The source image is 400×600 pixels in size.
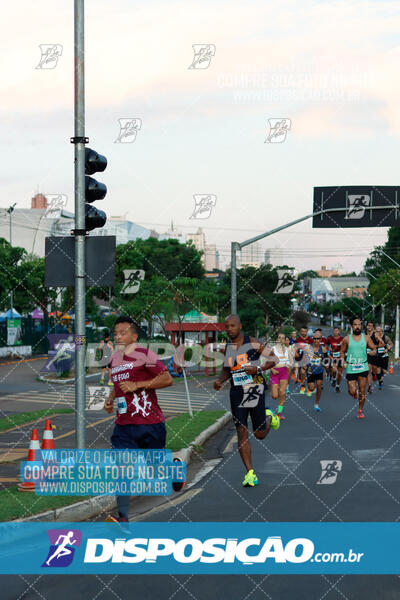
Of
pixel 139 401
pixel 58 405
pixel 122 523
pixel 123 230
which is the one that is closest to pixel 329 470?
pixel 139 401

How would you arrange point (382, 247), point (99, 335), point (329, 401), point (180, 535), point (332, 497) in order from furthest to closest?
point (382, 247), point (99, 335), point (329, 401), point (332, 497), point (180, 535)

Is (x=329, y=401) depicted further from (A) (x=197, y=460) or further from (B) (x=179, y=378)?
(B) (x=179, y=378)

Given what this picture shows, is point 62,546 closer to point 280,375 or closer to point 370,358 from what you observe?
point 280,375

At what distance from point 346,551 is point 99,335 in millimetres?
54583

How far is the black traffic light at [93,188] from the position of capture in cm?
901

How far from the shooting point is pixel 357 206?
790 inches

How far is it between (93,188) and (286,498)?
13.5 feet

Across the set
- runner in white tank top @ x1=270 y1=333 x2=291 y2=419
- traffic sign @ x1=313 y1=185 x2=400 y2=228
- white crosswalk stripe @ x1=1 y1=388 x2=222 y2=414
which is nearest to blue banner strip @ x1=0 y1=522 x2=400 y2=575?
runner in white tank top @ x1=270 y1=333 x2=291 y2=419

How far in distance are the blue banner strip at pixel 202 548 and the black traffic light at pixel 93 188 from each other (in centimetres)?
357

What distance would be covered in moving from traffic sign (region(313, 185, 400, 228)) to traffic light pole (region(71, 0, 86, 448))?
12.1 meters

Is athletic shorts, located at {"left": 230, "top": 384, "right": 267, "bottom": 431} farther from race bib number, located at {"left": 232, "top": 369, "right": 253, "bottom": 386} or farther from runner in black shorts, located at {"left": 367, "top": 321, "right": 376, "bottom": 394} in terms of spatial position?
runner in black shorts, located at {"left": 367, "top": 321, "right": 376, "bottom": 394}
